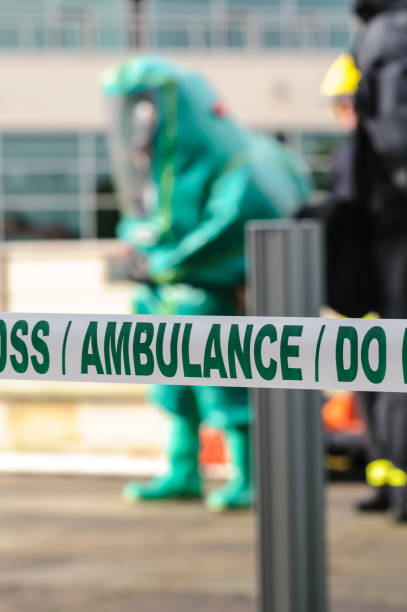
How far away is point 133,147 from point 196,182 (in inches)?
15.7

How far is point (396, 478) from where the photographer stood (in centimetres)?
520

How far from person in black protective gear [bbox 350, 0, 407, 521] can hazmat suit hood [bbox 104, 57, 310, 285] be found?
68 centimetres

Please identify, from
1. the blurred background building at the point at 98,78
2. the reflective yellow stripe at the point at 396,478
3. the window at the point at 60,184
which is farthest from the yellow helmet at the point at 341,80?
the window at the point at 60,184

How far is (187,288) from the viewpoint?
572cm

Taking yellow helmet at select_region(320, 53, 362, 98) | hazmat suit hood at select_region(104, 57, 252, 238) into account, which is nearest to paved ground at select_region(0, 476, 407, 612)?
hazmat suit hood at select_region(104, 57, 252, 238)

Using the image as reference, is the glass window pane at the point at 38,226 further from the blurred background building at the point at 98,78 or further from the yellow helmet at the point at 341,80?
the yellow helmet at the point at 341,80

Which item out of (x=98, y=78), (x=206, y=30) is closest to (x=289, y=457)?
(x=98, y=78)

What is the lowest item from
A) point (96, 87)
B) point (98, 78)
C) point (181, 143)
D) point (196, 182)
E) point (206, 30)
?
point (196, 182)

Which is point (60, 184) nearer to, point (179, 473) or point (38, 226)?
point (38, 226)

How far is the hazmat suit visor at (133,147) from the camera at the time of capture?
18.6 feet

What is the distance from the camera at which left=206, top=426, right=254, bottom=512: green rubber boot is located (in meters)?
5.50

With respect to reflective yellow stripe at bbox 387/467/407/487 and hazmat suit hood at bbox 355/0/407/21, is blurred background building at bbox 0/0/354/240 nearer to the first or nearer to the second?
reflective yellow stripe at bbox 387/467/407/487

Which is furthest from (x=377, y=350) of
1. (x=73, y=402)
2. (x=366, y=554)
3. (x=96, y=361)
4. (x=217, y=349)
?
(x=73, y=402)

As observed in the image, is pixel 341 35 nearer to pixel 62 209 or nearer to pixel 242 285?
pixel 62 209
